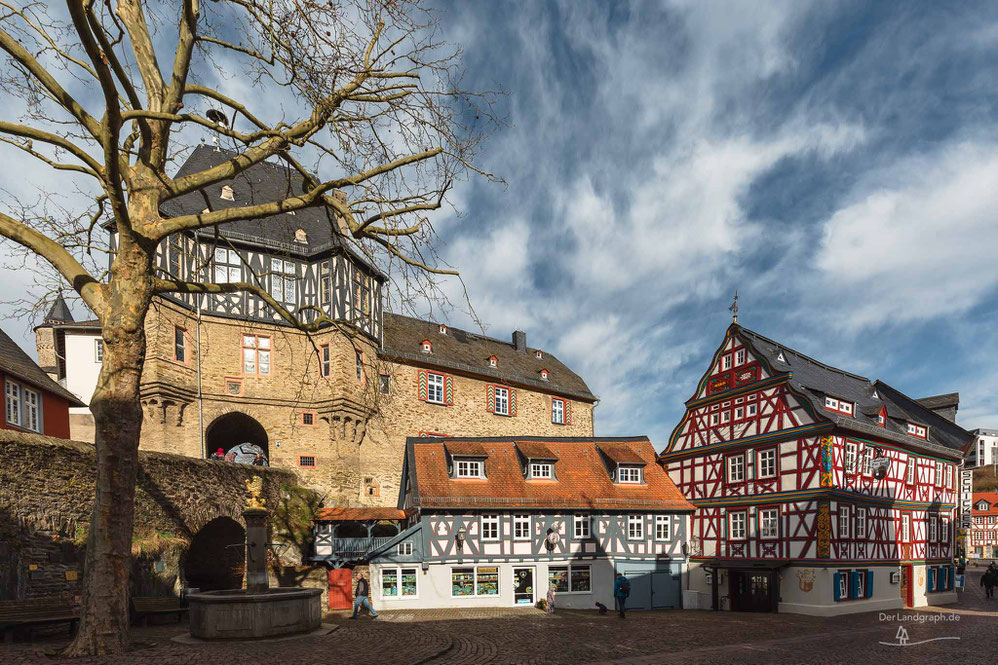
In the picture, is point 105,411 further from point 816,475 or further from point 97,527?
point 816,475

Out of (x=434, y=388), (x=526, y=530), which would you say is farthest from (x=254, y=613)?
(x=434, y=388)

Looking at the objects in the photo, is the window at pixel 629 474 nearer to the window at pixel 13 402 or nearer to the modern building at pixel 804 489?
the modern building at pixel 804 489

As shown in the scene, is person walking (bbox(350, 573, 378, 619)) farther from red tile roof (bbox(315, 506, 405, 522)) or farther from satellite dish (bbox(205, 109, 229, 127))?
satellite dish (bbox(205, 109, 229, 127))

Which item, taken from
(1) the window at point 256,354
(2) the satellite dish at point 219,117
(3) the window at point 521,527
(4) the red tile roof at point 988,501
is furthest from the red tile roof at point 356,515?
(4) the red tile roof at point 988,501

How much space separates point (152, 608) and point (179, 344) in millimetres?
13838

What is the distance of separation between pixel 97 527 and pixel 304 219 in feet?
82.2

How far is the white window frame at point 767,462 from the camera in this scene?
79.3 ft

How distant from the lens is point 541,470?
25.1m

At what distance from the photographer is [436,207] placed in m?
10.1

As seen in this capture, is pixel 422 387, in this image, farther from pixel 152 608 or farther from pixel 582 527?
pixel 152 608

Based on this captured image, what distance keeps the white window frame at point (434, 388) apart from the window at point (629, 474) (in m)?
12.0

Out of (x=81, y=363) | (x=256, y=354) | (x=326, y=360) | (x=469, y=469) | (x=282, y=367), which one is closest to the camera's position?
(x=469, y=469)

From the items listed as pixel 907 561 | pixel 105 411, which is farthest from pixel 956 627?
pixel 105 411

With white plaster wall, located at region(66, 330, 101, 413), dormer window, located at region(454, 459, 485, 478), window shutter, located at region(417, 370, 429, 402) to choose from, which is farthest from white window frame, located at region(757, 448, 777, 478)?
white plaster wall, located at region(66, 330, 101, 413)
